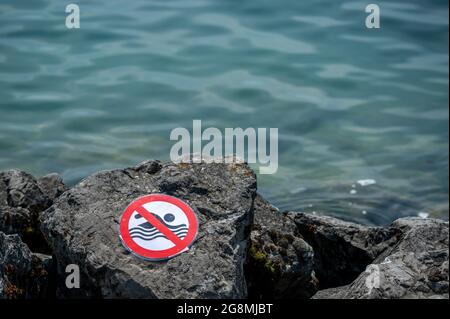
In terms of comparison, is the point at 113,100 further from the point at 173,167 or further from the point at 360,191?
the point at 173,167

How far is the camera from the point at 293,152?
346 inches

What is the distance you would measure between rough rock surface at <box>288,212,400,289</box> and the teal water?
2.36m

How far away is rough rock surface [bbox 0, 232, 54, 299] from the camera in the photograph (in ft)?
13.7

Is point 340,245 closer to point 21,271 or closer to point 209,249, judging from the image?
point 209,249

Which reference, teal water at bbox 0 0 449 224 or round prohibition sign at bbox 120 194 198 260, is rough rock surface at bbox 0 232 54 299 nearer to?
round prohibition sign at bbox 120 194 198 260

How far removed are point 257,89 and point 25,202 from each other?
5.39 meters

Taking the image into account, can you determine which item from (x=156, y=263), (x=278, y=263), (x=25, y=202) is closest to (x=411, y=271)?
(x=278, y=263)

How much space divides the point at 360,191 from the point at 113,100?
3592 mm

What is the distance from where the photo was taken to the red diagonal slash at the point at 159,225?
414 centimetres

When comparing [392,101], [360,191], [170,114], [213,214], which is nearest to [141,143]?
[170,114]

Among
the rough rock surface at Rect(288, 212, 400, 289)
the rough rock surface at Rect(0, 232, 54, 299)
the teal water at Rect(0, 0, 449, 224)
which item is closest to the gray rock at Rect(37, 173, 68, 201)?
the rough rock surface at Rect(0, 232, 54, 299)

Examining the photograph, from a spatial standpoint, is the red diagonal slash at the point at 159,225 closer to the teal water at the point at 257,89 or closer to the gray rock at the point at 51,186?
the gray rock at the point at 51,186

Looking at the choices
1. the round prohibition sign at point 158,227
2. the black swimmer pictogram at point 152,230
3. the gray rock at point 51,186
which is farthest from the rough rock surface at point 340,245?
the gray rock at point 51,186

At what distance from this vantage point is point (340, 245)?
517 centimetres
